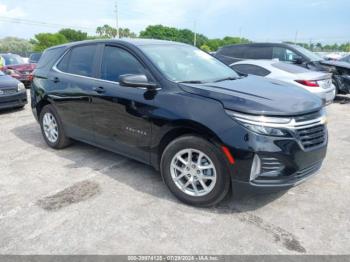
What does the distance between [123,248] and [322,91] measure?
599 cm

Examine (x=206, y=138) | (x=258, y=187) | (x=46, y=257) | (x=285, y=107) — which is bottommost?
(x=46, y=257)

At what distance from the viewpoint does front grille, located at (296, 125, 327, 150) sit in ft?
9.86

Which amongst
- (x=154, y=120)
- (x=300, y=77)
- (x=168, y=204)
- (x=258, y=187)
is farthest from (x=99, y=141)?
(x=300, y=77)

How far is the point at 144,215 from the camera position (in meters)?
3.19

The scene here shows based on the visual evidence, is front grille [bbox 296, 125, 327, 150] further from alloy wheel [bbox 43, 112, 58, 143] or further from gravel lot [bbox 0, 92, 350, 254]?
alloy wheel [bbox 43, 112, 58, 143]

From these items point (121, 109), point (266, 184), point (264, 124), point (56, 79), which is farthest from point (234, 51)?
point (266, 184)

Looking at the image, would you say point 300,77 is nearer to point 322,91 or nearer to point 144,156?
point 322,91

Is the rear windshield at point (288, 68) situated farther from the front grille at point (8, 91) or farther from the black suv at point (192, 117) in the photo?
the front grille at point (8, 91)

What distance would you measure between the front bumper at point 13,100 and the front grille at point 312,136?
24.6 ft

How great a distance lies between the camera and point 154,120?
3453mm

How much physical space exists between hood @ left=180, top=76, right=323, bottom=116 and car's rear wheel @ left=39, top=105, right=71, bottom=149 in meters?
2.53

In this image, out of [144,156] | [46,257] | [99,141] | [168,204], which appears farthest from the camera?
[99,141]

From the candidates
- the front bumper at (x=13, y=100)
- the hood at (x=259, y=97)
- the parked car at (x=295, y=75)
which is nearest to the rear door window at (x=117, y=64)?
the hood at (x=259, y=97)

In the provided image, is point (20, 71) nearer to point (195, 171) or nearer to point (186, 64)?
point (186, 64)
